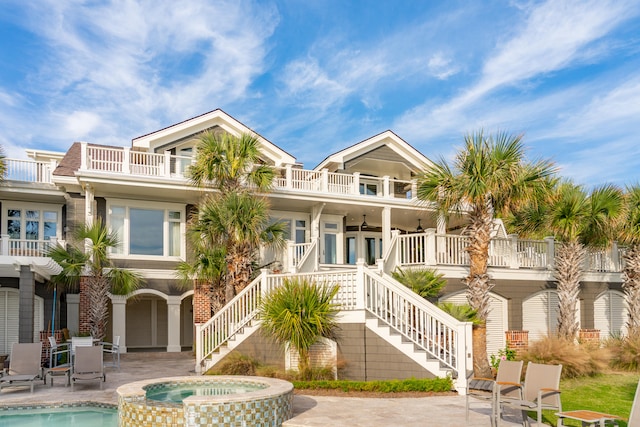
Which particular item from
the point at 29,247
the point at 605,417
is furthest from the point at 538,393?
the point at 29,247

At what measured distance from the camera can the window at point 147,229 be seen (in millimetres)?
20719

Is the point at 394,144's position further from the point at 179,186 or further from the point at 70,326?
the point at 70,326

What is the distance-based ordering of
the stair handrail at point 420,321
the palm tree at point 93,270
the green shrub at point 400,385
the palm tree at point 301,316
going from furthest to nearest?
the palm tree at point 93,270 < the palm tree at point 301,316 < the stair handrail at point 420,321 < the green shrub at point 400,385

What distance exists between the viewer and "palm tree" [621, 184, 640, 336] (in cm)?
1842

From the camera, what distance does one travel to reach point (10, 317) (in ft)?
66.4

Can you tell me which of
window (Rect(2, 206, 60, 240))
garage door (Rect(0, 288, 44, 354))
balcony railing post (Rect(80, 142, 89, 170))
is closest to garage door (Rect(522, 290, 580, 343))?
balcony railing post (Rect(80, 142, 89, 170))

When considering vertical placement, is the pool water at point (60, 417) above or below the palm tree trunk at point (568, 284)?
below

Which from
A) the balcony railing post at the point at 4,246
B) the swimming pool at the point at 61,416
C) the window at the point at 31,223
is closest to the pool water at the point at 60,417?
the swimming pool at the point at 61,416

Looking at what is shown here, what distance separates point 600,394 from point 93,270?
1476 centimetres

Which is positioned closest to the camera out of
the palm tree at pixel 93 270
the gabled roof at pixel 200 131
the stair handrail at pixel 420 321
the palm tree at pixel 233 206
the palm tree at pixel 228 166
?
the stair handrail at pixel 420 321

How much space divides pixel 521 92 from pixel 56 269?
17.0 m

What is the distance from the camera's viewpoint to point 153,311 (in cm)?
2441

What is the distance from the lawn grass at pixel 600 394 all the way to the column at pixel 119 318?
1446 cm

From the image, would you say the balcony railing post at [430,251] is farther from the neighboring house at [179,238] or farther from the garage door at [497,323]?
the garage door at [497,323]
